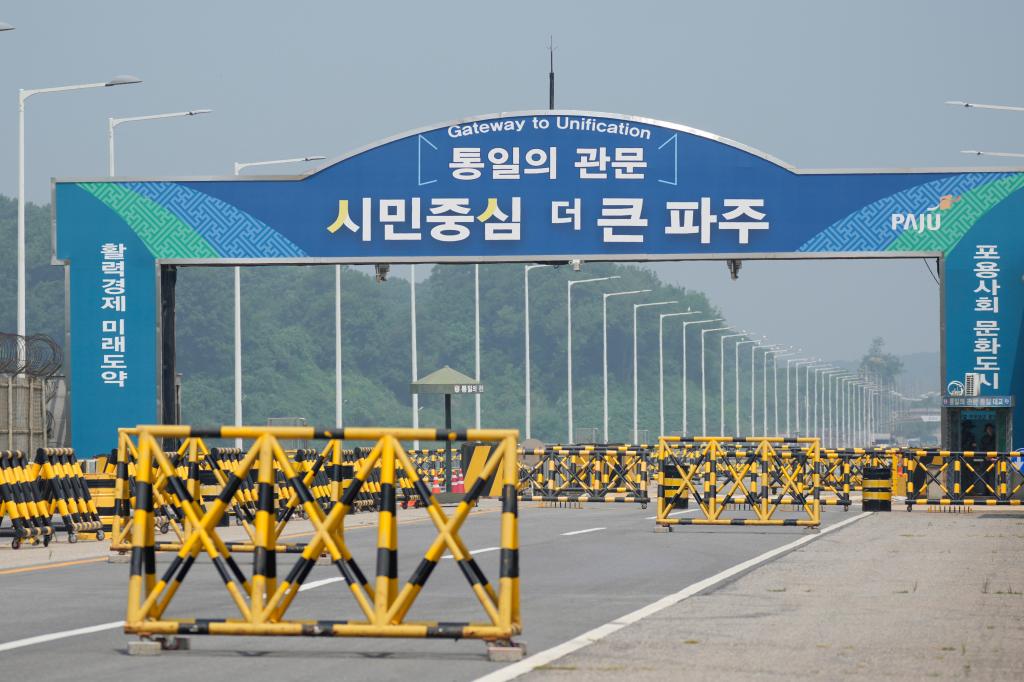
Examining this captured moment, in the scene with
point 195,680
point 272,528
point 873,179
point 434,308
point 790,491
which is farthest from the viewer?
point 434,308

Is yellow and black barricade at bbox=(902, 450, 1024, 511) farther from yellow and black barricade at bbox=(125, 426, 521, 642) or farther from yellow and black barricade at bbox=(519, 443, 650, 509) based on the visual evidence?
yellow and black barricade at bbox=(125, 426, 521, 642)

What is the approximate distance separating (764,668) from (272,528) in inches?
124

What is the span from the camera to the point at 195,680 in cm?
1030

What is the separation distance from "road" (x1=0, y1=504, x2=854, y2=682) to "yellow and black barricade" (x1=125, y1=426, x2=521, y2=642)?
238 millimetres

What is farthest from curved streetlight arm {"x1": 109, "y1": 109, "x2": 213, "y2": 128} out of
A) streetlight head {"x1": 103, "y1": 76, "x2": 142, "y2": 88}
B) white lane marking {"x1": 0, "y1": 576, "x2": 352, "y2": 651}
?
white lane marking {"x1": 0, "y1": 576, "x2": 352, "y2": 651}

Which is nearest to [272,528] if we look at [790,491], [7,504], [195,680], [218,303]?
[195,680]

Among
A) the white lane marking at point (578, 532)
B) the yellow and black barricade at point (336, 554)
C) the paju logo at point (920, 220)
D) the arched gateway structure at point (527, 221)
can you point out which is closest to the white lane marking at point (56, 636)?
the yellow and black barricade at point (336, 554)

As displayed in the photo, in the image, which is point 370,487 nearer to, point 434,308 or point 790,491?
point 790,491

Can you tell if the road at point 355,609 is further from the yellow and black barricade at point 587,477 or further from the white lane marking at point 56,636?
the yellow and black barricade at point 587,477

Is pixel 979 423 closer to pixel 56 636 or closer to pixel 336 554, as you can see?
pixel 56 636

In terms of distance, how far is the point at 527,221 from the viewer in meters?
33.5

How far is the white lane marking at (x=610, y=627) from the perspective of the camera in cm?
1054

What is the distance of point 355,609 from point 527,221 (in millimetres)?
19885

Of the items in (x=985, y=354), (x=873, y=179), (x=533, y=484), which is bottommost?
(x=533, y=484)
